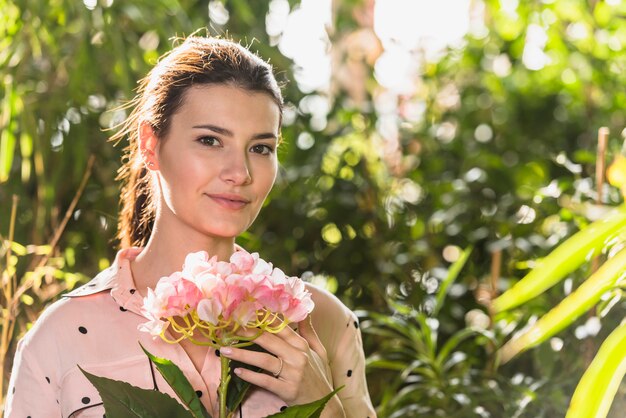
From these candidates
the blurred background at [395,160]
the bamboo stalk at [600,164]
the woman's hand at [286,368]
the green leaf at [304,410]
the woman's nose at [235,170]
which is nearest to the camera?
the green leaf at [304,410]

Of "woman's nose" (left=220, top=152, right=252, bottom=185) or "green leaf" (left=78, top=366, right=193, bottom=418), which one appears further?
"woman's nose" (left=220, top=152, right=252, bottom=185)

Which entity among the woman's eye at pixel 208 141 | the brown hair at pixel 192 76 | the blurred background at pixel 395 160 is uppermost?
the brown hair at pixel 192 76

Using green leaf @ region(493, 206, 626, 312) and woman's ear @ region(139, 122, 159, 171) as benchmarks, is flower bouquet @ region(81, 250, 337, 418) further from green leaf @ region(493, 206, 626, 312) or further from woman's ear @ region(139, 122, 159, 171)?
green leaf @ region(493, 206, 626, 312)

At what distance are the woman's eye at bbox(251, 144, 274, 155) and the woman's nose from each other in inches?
1.5

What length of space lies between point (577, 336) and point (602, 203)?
307 millimetres

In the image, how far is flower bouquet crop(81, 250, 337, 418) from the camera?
102 centimetres

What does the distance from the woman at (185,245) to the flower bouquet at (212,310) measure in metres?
0.09

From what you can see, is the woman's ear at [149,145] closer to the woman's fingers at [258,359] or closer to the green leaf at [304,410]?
the woman's fingers at [258,359]

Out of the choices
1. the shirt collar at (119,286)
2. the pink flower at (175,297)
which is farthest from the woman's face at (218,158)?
the pink flower at (175,297)

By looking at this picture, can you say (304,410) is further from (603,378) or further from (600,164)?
(600,164)

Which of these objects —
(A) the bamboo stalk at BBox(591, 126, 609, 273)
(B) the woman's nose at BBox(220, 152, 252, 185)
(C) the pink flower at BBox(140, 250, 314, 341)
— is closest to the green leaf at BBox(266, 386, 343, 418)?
(C) the pink flower at BBox(140, 250, 314, 341)

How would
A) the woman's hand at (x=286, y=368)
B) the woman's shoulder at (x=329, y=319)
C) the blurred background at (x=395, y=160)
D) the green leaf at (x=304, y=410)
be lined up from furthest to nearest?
the blurred background at (x=395, y=160) → the woman's shoulder at (x=329, y=319) → the woman's hand at (x=286, y=368) → the green leaf at (x=304, y=410)

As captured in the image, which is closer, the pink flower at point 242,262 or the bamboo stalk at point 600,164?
the pink flower at point 242,262

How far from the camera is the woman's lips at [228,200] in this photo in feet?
4.09
